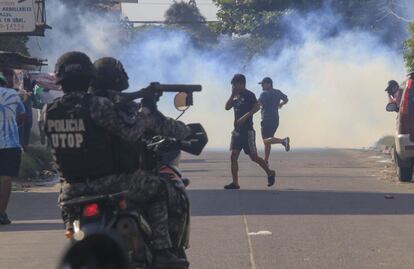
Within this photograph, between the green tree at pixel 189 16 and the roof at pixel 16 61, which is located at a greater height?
the green tree at pixel 189 16

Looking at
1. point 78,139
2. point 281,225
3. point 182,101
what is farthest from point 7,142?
point 78,139

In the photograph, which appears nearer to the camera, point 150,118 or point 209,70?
point 150,118

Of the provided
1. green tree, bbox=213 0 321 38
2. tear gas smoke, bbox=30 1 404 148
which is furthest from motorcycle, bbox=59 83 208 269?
green tree, bbox=213 0 321 38

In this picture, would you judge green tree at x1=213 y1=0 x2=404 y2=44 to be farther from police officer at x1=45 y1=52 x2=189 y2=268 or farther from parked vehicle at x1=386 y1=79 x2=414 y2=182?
police officer at x1=45 y1=52 x2=189 y2=268

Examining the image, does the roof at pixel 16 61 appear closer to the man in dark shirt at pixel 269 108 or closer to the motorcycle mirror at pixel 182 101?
the man in dark shirt at pixel 269 108

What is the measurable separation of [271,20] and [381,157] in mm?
22309

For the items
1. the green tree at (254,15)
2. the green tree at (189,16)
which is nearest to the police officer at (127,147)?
the green tree at (254,15)

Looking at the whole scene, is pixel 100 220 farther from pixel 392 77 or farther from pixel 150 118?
pixel 392 77

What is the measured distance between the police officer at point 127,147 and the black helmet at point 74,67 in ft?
0.57

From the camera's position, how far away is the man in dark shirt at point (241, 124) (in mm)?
16172

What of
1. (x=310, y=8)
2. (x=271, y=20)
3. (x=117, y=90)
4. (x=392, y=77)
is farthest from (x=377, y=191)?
(x=271, y=20)

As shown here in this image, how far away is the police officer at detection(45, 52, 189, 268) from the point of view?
655 centimetres

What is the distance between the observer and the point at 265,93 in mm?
20469

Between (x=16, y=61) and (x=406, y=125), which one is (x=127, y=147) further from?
(x=16, y=61)
